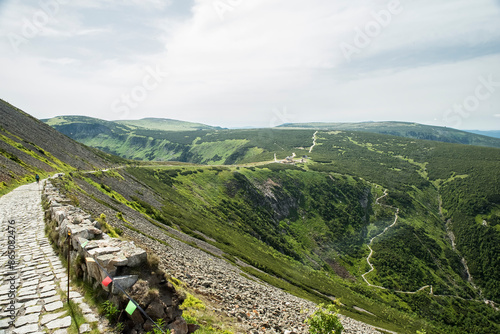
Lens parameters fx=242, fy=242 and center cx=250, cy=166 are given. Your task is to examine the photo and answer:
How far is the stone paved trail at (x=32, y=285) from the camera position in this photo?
27.7ft

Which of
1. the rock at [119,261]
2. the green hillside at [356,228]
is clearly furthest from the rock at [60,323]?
the green hillside at [356,228]

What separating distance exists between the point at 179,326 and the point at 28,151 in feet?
236

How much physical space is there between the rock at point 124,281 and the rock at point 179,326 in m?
2.23

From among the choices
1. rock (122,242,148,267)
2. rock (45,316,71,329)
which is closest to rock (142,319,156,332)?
rock (122,242,148,267)

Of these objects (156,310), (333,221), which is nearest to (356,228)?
(333,221)

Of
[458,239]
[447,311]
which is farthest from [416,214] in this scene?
[447,311]

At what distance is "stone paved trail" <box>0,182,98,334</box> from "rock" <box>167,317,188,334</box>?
2.78 m

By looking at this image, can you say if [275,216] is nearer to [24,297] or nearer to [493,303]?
[493,303]

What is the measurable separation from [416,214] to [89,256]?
169595mm

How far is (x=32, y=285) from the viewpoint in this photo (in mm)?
10641

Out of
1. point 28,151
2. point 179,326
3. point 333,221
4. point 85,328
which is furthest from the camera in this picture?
point 333,221

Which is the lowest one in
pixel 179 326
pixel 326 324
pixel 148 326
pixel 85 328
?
pixel 326 324

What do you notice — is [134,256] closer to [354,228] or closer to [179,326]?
[179,326]

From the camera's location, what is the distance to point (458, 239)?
13225cm
